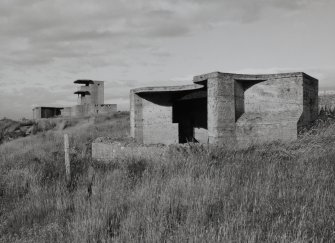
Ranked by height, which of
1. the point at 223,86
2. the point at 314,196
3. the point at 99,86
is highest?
the point at 99,86

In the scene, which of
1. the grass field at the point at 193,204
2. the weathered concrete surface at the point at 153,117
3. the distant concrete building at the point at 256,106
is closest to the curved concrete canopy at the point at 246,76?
the distant concrete building at the point at 256,106

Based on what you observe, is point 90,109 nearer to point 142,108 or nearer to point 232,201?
point 142,108

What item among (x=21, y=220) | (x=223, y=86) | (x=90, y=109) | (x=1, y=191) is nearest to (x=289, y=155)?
(x=223, y=86)

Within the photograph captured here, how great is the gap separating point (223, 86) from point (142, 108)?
4.36 meters

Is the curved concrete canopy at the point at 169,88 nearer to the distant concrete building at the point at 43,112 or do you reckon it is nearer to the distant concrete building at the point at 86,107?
the distant concrete building at the point at 86,107

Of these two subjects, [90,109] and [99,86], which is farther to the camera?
[99,86]

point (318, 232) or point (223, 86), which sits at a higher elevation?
point (223, 86)

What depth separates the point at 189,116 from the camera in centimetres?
1466

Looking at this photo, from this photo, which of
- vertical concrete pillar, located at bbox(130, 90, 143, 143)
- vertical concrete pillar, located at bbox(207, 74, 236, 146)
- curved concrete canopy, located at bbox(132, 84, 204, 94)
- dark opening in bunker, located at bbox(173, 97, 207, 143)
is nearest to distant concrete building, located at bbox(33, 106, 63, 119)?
dark opening in bunker, located at bbox(173, 97, 207, 143)

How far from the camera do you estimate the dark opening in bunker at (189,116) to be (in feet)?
46.5

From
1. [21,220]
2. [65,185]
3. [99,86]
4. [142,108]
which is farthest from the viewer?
[99,86]

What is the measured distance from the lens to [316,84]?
11484 millimetres

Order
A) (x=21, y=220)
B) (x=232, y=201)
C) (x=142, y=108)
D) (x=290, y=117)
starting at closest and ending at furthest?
(x=232, y=201) → (x=21, y=220) → (x=290, y=117) → (x=142, y=108)

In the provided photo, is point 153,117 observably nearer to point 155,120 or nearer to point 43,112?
point 155,120
